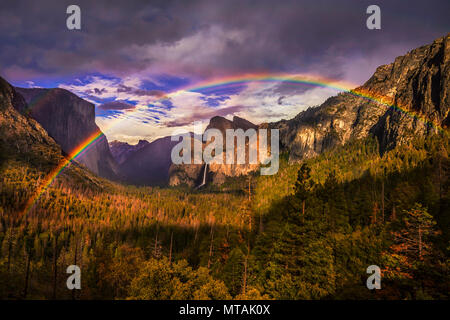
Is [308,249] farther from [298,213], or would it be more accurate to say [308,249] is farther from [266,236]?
[266,236]

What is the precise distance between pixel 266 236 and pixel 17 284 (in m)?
49.1

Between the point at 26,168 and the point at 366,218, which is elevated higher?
the point at 26,168

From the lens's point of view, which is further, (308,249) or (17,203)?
(17,203)

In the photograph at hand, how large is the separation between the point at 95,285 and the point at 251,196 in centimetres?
4426

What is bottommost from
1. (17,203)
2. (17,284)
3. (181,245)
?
(181,245)

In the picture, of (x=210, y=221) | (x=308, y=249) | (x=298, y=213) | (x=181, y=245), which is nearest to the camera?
(x=308, y=249)

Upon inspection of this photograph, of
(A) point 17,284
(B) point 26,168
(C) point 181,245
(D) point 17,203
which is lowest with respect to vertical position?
(C) point 181,245

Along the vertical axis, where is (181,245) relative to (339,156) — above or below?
below

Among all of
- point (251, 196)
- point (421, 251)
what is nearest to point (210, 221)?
point (251, 196)

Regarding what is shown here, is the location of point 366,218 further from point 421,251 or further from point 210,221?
point 210,221

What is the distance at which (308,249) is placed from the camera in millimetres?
26312

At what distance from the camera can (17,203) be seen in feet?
480

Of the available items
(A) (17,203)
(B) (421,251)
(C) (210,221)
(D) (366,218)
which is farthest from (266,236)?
(A) (17,203)

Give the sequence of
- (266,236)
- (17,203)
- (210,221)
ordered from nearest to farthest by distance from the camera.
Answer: (266,236)
(17,203)
(210,221)
